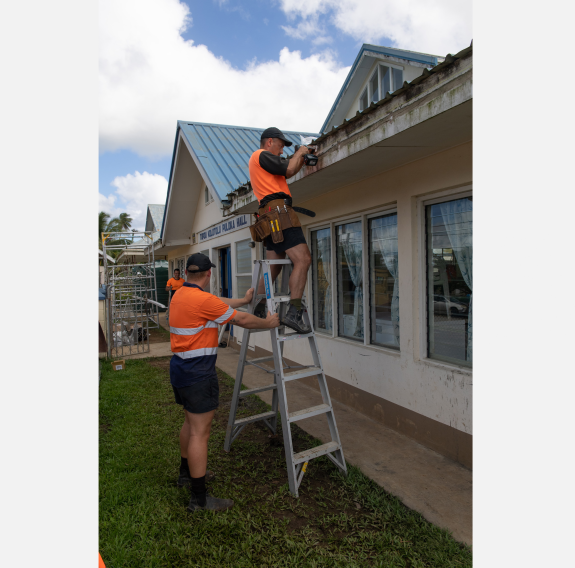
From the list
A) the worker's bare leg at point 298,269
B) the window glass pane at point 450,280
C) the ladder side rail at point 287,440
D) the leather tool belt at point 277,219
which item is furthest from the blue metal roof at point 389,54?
the ladder side rail at point 287,440

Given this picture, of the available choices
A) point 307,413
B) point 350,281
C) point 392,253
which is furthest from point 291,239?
point 350,281

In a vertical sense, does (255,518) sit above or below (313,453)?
below

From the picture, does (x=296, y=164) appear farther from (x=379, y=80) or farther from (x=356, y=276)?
(x=379, y=80)

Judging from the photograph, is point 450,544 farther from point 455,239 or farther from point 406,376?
point 455,239

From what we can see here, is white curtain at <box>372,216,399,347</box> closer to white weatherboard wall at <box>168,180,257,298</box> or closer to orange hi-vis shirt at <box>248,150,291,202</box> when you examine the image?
orange hi-vis shirt at <box>248,150,291,202</box>

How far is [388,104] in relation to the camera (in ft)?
11.3

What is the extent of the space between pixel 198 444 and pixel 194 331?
0.89m

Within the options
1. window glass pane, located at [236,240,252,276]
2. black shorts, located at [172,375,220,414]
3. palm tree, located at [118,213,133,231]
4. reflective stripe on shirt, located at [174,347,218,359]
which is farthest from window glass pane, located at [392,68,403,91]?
palm tree, located at [118,213,133,231]

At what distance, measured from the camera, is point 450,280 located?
427 centimetres

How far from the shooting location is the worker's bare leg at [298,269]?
12.2ft

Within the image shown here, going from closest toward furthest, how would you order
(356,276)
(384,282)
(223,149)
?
(384,282)
(356,276)
(223,149)

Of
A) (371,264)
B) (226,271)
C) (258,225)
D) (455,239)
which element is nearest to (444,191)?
(455,239)

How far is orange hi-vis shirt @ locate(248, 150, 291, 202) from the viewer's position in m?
3.86

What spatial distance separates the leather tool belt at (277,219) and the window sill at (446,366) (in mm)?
1975
